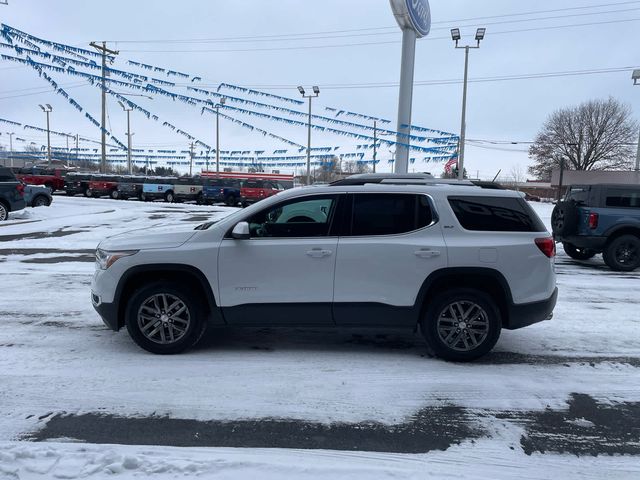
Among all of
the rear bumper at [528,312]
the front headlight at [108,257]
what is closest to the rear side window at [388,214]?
the rear bumper at [528,312]

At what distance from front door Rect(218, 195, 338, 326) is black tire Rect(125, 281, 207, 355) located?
30cm

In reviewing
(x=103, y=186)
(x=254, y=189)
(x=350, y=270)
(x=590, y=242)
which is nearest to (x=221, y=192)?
(x=254, y=189)

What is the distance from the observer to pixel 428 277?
485 cm

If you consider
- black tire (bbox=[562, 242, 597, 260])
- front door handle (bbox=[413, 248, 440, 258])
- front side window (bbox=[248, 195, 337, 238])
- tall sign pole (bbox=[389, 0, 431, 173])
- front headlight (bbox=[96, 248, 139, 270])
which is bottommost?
black tire (bbox=[562, 242, 597, 260])

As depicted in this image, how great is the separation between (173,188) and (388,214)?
32353 mm

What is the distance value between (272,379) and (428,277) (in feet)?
5.79

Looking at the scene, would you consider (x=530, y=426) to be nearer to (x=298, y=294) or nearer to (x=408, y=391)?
(x=408, y=391)

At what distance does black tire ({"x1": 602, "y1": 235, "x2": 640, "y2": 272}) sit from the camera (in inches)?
423

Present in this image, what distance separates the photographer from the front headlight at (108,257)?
4.93 metres

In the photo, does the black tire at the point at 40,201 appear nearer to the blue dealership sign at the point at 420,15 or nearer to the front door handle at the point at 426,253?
the blue dealership sign at the point at 420,15

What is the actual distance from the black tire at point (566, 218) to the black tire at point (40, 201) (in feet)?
70.2

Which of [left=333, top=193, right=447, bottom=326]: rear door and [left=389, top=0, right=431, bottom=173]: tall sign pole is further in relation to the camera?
[left=389, top=0, right=431, bottom=173]: tall sign pole

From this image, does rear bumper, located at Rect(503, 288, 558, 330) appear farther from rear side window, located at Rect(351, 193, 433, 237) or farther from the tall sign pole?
the tall sign pole

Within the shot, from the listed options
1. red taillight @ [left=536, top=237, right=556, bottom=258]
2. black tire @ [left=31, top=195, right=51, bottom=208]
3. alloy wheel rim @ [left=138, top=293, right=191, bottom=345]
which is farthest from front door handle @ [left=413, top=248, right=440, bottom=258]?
black tire @ [left=31, top=195, right=51, bottom=208]
